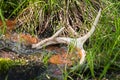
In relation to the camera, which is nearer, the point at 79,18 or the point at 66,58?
the point at 66,58

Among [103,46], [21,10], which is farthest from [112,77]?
[21,10]

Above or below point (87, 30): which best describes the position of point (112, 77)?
below

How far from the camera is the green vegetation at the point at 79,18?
3.36 meters

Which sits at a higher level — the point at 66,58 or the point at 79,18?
the point at 79,18

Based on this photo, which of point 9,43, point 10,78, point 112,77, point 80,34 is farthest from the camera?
point 80,34

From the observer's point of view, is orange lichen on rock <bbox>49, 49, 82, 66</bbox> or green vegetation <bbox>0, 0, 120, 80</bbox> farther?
green vegetation <bbox>0, 0, 120, 80</bbox>

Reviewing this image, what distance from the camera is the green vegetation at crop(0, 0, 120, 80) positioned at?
3364mm

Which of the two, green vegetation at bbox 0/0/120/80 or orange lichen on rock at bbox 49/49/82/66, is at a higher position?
green vegetation at bbox 0/0/120/80

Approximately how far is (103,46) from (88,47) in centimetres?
14

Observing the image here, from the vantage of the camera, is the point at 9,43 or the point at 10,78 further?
the point at 9,43

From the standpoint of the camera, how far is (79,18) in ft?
12.6

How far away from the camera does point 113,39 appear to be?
3490mm

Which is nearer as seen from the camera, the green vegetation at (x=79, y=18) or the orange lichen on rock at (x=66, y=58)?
the orange lichen on rock at (x=66, y=58)

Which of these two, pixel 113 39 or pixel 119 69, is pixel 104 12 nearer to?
pixel 113 39
